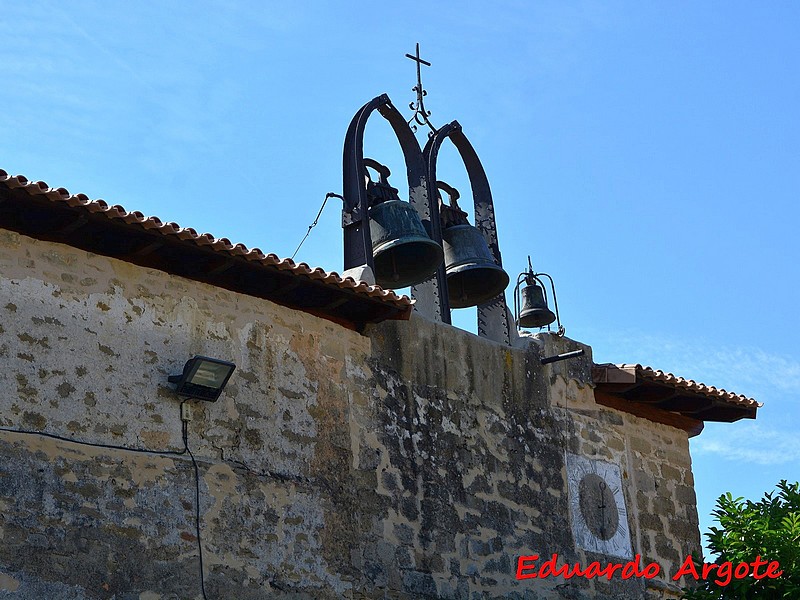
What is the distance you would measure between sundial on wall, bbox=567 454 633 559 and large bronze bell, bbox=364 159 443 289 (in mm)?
2060

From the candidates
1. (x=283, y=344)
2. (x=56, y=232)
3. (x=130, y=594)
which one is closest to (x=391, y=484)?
(x=283, y=344)

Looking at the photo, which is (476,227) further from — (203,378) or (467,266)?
(203,378)

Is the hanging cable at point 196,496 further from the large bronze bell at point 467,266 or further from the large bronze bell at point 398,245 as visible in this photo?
the large bronze bell at point 467,266

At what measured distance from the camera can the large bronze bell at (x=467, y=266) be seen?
1142cm

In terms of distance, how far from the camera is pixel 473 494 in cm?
1045

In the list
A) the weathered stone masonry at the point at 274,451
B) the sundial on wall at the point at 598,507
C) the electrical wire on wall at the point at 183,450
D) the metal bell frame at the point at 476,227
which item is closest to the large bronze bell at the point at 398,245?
the metal bell frame at the point at 476,227

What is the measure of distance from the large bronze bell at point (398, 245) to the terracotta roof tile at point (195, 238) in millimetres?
882

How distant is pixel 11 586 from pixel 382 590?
9.10ft

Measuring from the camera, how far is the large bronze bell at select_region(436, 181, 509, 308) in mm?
11422

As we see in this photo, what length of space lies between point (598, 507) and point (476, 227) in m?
2.64

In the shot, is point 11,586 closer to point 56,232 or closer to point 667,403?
point 56,232

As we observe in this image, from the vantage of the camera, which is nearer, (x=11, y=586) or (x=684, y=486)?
(x=11, y=586)

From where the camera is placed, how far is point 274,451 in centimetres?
932

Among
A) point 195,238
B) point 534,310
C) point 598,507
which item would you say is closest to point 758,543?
point 598,507
